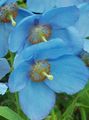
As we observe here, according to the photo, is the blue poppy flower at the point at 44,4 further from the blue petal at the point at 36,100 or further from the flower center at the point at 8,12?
the blue petal at the point at 36,100

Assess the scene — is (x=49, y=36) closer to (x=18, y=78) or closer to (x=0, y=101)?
(x=18, y=78)

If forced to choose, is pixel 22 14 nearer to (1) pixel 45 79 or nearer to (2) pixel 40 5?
(2) pixel 40 5

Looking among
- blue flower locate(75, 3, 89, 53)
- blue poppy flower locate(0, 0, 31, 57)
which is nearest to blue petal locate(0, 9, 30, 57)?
blue poppy flower locate(0, 0, 31, 57)

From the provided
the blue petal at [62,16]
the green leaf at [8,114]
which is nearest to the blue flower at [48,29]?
the blue petal at [62,16]

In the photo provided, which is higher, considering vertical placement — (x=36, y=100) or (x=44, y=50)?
(x=44, y=50)

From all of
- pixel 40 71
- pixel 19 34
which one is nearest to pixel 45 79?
pixel 40 71

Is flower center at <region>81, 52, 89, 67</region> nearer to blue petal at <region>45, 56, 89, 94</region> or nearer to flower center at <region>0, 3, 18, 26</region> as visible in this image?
blue petal at <region>45, 56, 89, 94</region>
